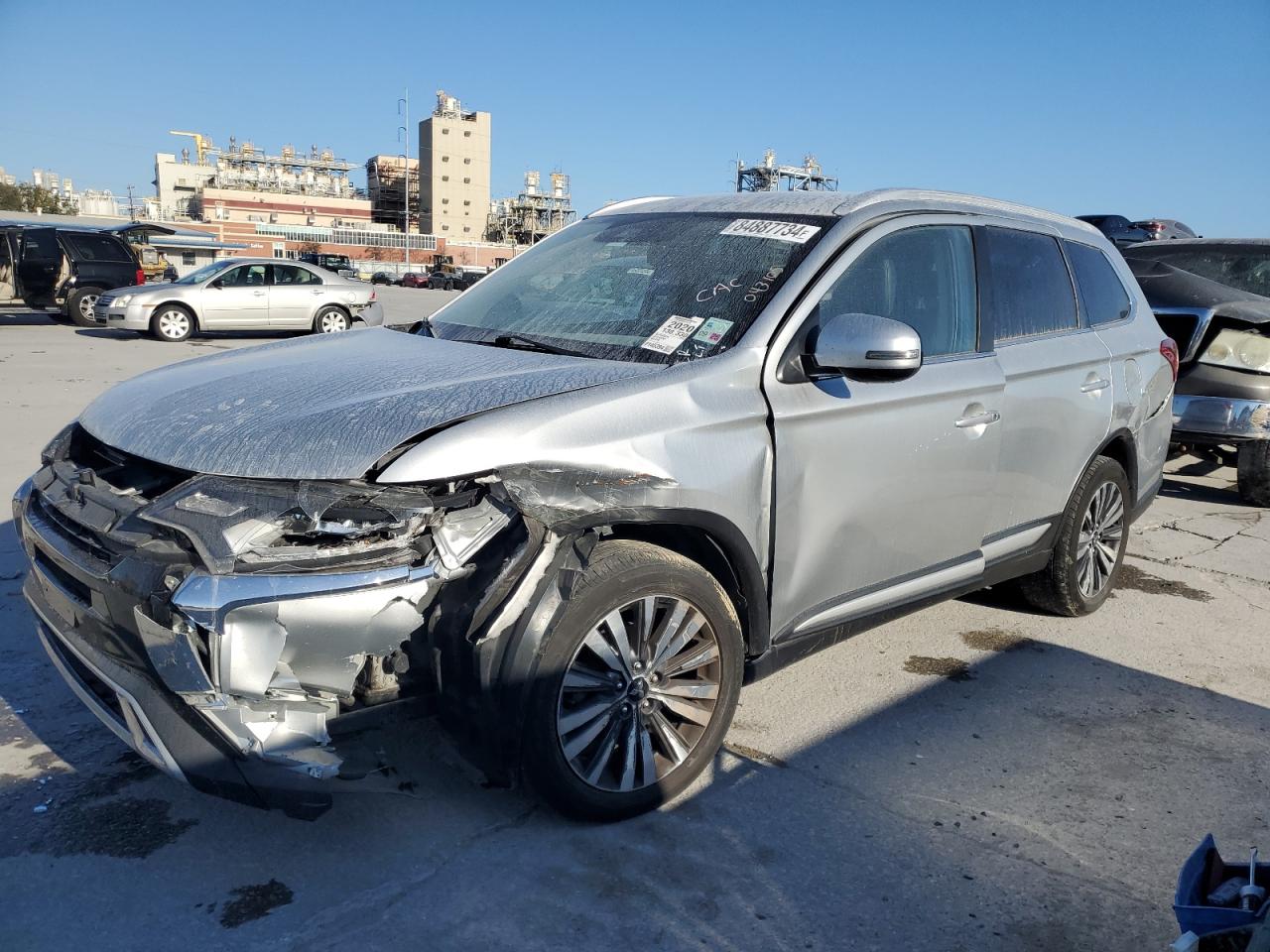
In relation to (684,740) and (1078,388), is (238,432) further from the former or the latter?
(1078,388)

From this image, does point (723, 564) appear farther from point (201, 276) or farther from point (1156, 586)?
point (201, 276)

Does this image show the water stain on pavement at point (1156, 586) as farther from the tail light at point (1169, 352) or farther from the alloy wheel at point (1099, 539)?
the tail light at point (1169, 352)

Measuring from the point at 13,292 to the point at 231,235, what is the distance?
282 ft

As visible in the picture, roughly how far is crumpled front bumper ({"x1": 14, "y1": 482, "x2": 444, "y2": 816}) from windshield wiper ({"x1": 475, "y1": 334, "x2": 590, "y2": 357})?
1069 millimetres

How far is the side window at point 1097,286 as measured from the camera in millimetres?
4508

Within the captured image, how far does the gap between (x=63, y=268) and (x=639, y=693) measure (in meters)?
18.8

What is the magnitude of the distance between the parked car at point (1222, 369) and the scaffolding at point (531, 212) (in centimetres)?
11722

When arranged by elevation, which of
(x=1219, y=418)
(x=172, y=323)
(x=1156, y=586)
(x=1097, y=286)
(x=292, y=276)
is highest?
(x=292, y=276)

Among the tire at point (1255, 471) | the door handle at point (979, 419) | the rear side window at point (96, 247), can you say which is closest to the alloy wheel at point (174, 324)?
the rear side window at point (96, 247)

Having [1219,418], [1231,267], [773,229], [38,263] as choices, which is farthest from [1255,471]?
[38,263]

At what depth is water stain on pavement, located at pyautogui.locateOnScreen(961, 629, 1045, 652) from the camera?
14.5 ft

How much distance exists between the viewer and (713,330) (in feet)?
10.2

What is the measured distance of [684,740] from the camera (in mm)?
2955

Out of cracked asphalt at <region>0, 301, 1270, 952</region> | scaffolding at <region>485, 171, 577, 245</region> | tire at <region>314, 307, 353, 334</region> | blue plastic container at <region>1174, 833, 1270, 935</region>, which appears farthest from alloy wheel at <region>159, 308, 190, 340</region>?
scaffolding at <region>485, 171, 577, 245</region>
